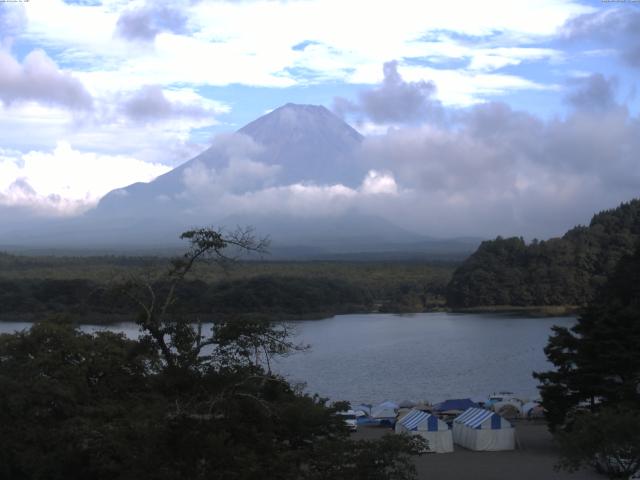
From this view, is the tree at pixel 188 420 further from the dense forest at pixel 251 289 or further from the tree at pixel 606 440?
the dense forest at pixel 251 289

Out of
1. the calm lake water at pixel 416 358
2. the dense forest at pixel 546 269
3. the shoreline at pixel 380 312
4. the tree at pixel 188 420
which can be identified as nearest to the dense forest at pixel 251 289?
the shoreline at pixel 380 312

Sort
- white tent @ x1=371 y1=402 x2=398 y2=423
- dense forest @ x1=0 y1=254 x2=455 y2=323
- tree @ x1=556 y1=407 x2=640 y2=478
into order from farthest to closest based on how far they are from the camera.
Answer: dense forest @ x1=0 y1=254 x2=455 y2=323 → white tent @ x1=371 y1=402 x2=398 y2=423 → tree @ x1=556 y1=407 x2=640 y2=478

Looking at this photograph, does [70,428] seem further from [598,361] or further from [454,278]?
[454,278]

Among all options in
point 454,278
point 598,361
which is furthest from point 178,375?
point 454,278

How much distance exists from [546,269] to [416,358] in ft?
79.0

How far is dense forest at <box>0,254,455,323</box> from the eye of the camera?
38.2 m

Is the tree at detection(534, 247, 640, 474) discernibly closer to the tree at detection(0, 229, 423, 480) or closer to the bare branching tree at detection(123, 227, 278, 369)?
the tree at detection(0, 229, 423, 480)

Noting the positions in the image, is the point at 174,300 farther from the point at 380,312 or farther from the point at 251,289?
the point at 380,312

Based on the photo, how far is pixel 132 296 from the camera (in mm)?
7012

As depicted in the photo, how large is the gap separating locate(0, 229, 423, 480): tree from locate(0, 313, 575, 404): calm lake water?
7287mm

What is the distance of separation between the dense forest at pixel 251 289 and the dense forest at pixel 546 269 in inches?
104

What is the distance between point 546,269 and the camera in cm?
5047

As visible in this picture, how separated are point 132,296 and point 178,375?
81 centimetres

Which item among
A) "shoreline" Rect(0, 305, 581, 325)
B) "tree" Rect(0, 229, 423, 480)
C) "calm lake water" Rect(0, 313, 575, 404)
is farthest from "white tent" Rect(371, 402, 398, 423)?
"shoreline" Rect(0, 305, 581, 325)
